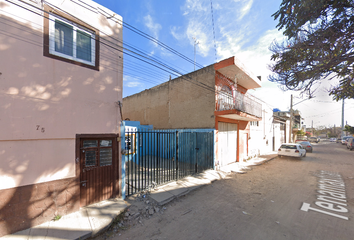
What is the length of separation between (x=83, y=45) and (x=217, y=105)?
691 centimetres

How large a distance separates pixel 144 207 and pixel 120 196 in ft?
3.09

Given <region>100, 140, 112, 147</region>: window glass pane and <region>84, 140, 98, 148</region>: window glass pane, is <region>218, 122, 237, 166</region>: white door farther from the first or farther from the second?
<region>84, 140, 98, 148</region>: window glass pane

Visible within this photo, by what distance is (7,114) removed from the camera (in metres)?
3.12

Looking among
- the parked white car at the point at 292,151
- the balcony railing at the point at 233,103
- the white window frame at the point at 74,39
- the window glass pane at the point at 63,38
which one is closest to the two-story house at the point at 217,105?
the balcony railing at the point at 233,103

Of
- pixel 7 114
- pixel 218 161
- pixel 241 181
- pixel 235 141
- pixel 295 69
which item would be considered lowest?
pixel 241 181

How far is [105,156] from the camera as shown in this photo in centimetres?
448

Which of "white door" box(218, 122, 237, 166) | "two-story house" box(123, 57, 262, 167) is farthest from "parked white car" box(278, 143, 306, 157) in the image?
"white door" box(218, 122, 237, 166)

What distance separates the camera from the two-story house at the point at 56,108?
3.17m

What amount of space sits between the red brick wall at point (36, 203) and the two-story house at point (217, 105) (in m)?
6.92

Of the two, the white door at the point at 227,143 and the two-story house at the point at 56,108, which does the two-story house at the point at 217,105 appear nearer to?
the white door at the point at 227,143

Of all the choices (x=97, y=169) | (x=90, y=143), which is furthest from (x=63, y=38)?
(x=97, y=169)

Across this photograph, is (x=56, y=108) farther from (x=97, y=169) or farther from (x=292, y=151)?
(x=292, y=151)

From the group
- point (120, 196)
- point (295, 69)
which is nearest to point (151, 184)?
point (120, 196)

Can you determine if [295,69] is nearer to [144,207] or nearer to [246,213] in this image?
[246,213]
